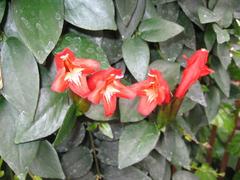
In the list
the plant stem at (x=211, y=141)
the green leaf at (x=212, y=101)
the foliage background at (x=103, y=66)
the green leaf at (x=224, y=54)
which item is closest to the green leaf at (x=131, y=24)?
the foliage background at (x=103, y=66)

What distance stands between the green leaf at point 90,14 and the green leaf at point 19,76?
0.29ft

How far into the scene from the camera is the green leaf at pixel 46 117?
2.15 feet

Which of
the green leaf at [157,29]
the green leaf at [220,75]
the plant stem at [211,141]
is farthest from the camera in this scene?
the plant stem at [211,141]

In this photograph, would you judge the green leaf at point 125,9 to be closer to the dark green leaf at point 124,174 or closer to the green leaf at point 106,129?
the green leaf at point 106,129

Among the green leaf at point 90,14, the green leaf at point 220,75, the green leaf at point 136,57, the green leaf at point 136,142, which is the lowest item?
the green leaf at point 220,75

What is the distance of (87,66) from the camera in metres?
0.59

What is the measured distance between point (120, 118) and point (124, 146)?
50mm

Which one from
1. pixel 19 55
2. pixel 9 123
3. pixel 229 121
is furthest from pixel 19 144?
pixel 229 121

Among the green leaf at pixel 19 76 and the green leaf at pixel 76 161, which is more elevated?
the green leaf at pixel 19 76

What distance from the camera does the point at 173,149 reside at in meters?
0.82

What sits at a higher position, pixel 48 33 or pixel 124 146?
pixel 48 33

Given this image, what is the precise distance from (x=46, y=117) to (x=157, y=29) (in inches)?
9.3

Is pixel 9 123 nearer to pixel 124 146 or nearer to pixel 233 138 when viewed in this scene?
pixel 124 146

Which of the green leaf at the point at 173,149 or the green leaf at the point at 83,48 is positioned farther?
the green leaf at the point at 173,149
